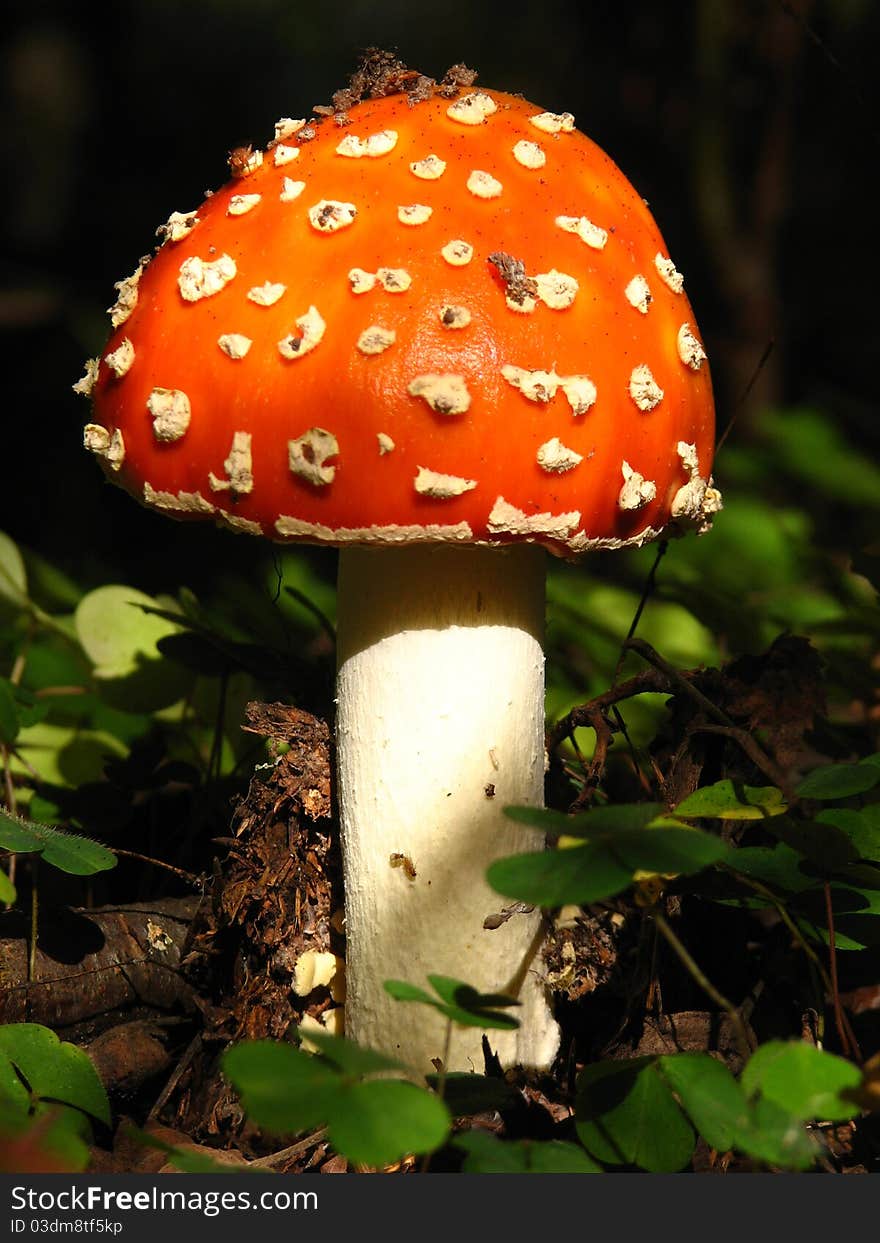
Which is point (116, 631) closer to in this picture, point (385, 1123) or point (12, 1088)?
point (12, 1088)

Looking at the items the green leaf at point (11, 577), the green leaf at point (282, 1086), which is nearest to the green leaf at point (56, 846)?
the green leaf at point (282, 1086)

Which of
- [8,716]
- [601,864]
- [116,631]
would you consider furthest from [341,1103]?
[116,631]

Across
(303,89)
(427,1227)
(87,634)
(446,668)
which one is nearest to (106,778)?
(87,634)

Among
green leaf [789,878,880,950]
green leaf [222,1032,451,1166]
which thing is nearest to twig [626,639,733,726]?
green leaf [789,878,880,950]

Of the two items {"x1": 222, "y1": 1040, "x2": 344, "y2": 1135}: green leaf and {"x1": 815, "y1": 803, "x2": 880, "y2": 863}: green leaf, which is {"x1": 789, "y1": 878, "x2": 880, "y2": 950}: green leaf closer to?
{"x1": 815, "y1": 803, "x2": 880, "y2": 863}: green leaf

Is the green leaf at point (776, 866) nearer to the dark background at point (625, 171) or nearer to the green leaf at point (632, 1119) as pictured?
the green leaf at point (632, 1119)

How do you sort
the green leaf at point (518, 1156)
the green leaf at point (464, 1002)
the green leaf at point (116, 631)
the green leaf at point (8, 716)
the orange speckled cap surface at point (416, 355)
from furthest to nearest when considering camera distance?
the green leaf at point (116, 631) < the green leaf at point (8, 716) < the orange speckled cap surface at point (416, 355) < the green leaf at point (464, 1002) < the green leaf at point (518, 1156)
